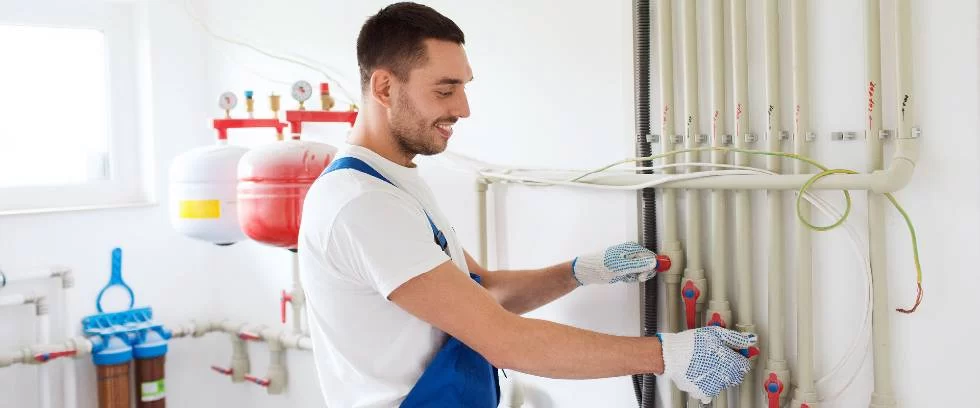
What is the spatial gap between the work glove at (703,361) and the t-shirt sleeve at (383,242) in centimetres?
41

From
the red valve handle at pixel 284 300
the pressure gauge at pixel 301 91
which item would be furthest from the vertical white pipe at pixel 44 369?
the pressure gauge at pixel 301 91

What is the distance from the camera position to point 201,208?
95.3 inches

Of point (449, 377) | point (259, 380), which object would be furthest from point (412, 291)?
point (259, 380)

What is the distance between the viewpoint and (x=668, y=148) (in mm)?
1728

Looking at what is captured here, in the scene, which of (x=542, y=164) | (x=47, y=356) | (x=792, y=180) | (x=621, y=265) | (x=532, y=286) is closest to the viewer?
(x=792, y=180)

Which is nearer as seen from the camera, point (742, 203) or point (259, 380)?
point (742, 203)

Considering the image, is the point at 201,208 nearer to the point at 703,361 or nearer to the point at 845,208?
the point at 703,361

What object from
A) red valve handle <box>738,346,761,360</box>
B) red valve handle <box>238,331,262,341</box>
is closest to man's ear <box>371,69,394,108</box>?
red valve handle <box>738,346,761,360</box>

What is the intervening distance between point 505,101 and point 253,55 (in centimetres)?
110

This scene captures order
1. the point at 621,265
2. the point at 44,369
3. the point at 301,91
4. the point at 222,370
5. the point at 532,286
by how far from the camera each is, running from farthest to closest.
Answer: the point at 222,370 → the point at 44,369 → the point at 301,91 → the point at 532,286 → the point at 621,265

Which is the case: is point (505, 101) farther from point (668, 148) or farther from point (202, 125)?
point (202, 125)

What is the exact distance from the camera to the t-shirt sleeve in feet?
4.61

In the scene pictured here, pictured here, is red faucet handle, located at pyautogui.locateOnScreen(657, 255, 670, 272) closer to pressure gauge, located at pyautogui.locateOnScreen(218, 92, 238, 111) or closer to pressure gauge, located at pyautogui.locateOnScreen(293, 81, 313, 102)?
pressure gauge, located at pyautogui.locateOnScreen(293, 81, 313, 102)

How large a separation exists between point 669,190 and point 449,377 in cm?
57
